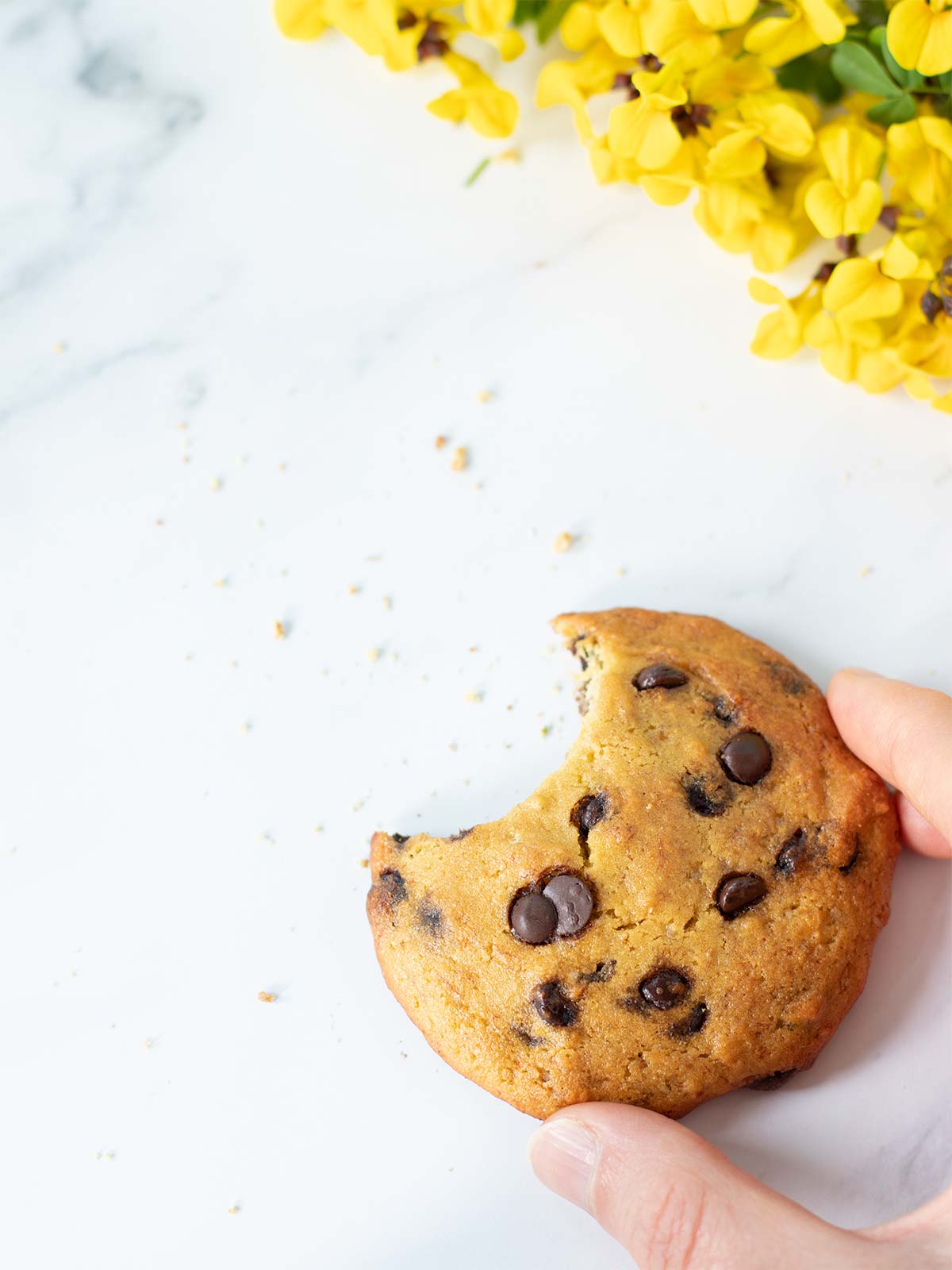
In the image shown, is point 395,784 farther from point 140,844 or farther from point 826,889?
point 826,889

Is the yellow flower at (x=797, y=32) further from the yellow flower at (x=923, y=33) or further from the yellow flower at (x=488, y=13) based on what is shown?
the yellow flower at (x=488, y=13)

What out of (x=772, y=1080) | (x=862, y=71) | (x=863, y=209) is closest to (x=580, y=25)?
(x=862, y=71)

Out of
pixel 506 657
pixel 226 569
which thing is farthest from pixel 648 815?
pixel 226 569

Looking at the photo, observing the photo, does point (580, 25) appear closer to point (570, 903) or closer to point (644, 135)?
point (644, 135)

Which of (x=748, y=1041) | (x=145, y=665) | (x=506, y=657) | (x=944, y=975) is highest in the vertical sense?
(x=145, y=665)

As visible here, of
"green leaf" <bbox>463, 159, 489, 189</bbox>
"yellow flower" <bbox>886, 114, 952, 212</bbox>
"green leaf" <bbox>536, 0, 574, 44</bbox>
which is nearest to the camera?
"yellow flower" <bbox>886, 114, 952, 212</bbox>

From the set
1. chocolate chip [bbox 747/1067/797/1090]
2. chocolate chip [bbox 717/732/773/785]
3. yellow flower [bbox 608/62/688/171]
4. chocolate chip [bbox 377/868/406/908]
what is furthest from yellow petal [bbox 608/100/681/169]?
chocolate chip [bbox 747/1067/797/1090]

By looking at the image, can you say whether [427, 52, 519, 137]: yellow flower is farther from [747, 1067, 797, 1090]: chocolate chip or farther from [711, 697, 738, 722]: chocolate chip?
[747, 1067, 797, 1090]: chocolate chip
